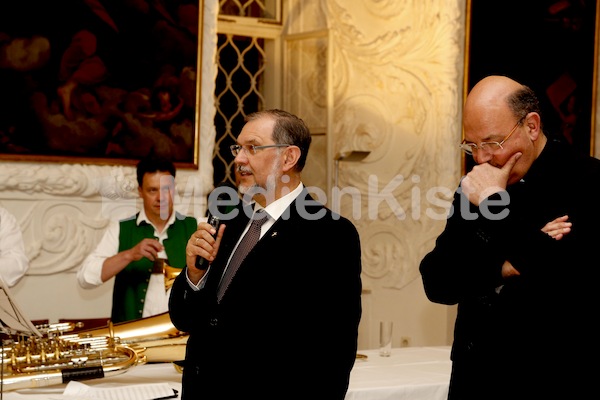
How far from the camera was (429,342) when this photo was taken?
26.7 ft

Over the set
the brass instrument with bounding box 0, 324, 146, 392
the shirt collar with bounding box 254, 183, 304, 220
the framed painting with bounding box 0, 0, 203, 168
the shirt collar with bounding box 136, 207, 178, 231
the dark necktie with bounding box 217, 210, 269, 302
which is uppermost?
the framed painting with bounding box 0, 0, 203, 168

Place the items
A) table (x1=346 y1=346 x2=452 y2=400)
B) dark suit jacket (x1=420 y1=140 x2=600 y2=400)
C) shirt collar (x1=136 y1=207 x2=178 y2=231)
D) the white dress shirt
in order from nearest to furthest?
dark suit jacket (x1=420 y1=140 x2=600 y2=400)
table (x1=346 y1=346 x2=452 y2=400)
the white dress shirt
shirt collar (x1=136 y1=207 x2=178 y2=231)

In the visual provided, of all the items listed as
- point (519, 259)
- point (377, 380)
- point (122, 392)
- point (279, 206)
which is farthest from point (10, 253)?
point (519, 259)

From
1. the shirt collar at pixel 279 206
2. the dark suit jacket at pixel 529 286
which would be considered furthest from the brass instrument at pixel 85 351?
the dark suit jacket at pixel 529 286

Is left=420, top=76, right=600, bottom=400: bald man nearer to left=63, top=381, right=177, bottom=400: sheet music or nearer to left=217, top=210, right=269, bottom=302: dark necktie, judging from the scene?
left=217, top=210, right=269, bottom=302: dark necktie

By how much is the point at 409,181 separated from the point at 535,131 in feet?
18.7

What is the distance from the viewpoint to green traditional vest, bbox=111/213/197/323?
16.6 feet

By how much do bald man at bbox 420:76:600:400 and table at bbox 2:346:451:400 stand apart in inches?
40.5

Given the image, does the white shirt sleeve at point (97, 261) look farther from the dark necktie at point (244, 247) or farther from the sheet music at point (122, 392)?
the dark necktie at point (244, 247)

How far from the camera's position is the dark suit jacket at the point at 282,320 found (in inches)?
107

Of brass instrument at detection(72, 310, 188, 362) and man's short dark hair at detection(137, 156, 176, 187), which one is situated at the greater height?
man's short dark hair at detection(137, 156, 176, 187)

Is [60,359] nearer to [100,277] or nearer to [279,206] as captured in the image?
[279,206]

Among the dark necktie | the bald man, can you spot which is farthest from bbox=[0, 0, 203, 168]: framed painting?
the bald man

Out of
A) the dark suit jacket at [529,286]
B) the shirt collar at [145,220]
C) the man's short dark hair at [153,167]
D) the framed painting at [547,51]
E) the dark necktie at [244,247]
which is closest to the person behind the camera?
the dark suit jacket at [529,286]
